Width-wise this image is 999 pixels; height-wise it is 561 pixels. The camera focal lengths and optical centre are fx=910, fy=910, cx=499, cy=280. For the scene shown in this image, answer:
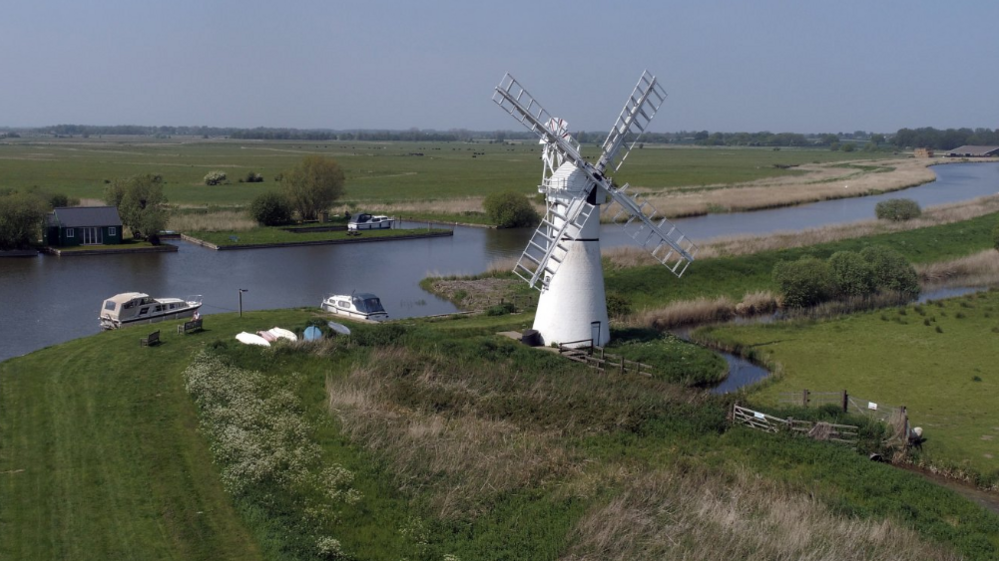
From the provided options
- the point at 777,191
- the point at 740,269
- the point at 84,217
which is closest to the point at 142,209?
the point at 84,217

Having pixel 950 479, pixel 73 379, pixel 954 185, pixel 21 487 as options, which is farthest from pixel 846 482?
pixel 954 185

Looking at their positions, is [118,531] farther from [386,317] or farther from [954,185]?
[954,185]

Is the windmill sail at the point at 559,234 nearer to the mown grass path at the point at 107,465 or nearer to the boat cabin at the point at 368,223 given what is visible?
the mown grass path at the point at 107,465

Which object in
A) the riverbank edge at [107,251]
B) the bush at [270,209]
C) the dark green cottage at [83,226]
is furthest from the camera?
the bush at [270,209]

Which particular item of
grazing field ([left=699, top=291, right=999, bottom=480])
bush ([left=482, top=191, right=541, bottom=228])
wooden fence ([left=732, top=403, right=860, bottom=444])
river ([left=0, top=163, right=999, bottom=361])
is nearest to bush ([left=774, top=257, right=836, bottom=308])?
grazing field ([left=699, top=291, right=999, bottom=480])

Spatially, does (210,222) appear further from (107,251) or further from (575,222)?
(575,222)

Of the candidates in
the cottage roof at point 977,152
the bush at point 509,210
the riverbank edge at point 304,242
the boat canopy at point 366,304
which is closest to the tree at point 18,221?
the riverbank edge at point 304,242

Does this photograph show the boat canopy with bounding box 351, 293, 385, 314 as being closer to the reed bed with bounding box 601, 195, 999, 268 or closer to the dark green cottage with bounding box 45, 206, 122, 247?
the reed bed with bounding box 601, 195, 999, 268
